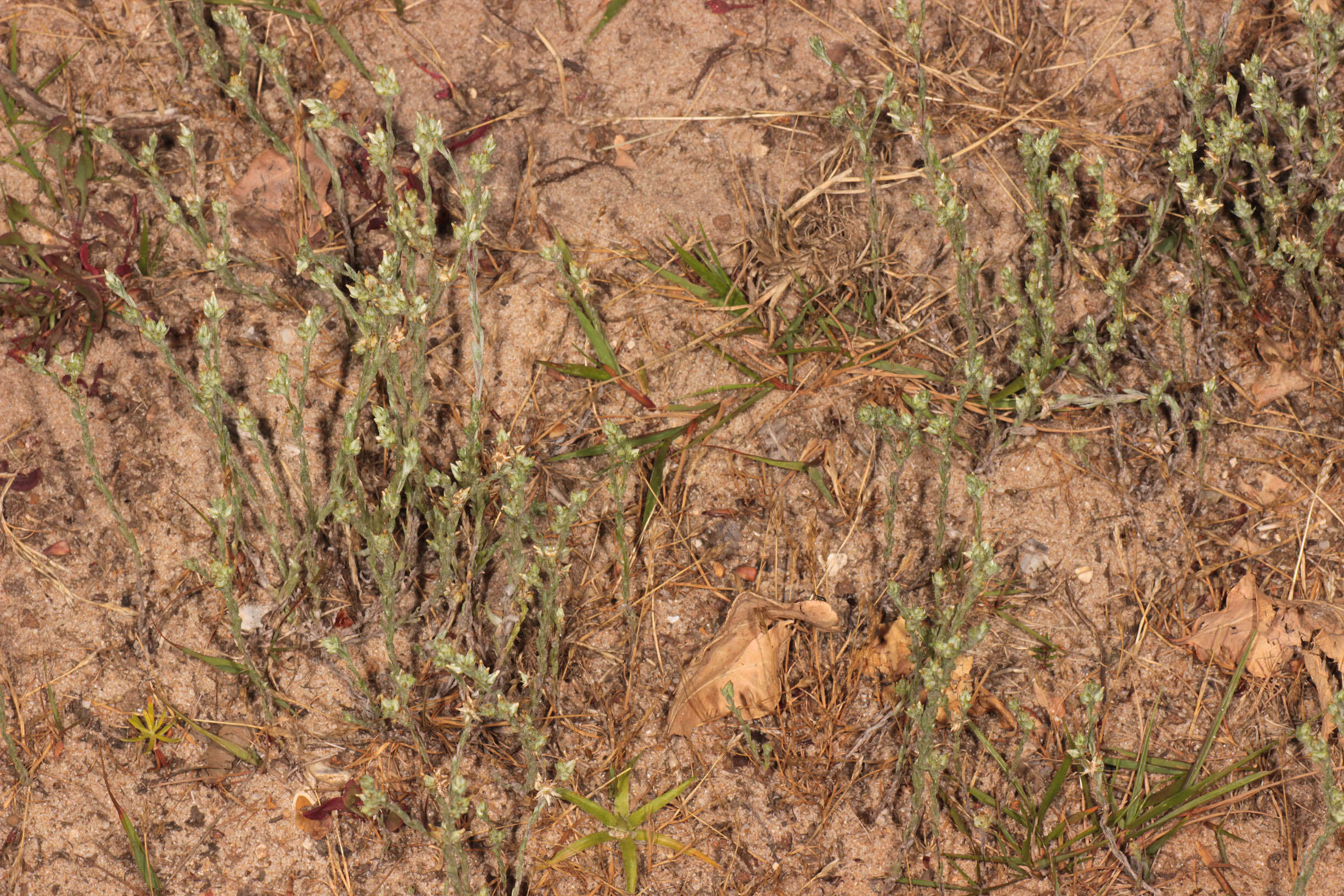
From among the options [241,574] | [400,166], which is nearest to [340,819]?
[241,574]

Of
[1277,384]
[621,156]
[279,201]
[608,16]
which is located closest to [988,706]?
[1277,384]

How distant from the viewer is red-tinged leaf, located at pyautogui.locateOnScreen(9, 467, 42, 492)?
254 cm

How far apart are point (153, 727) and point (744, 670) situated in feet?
4.70

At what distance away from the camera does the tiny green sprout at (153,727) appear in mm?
2373

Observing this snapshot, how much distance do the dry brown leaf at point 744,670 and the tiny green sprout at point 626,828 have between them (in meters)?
0.15

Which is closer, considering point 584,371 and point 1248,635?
point 1248,635

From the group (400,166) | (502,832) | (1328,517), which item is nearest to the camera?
(502,832)

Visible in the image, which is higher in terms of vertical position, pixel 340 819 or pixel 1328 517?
pixel 1328 517

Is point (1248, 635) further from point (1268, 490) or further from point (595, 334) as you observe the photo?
point (595, 334)

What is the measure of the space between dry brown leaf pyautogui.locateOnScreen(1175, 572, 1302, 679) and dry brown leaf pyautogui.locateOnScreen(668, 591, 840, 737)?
883mm

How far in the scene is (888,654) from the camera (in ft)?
7.82

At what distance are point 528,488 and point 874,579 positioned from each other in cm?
90

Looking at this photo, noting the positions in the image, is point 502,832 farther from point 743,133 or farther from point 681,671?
point 743,133

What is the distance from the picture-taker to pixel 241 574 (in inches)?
97.2
